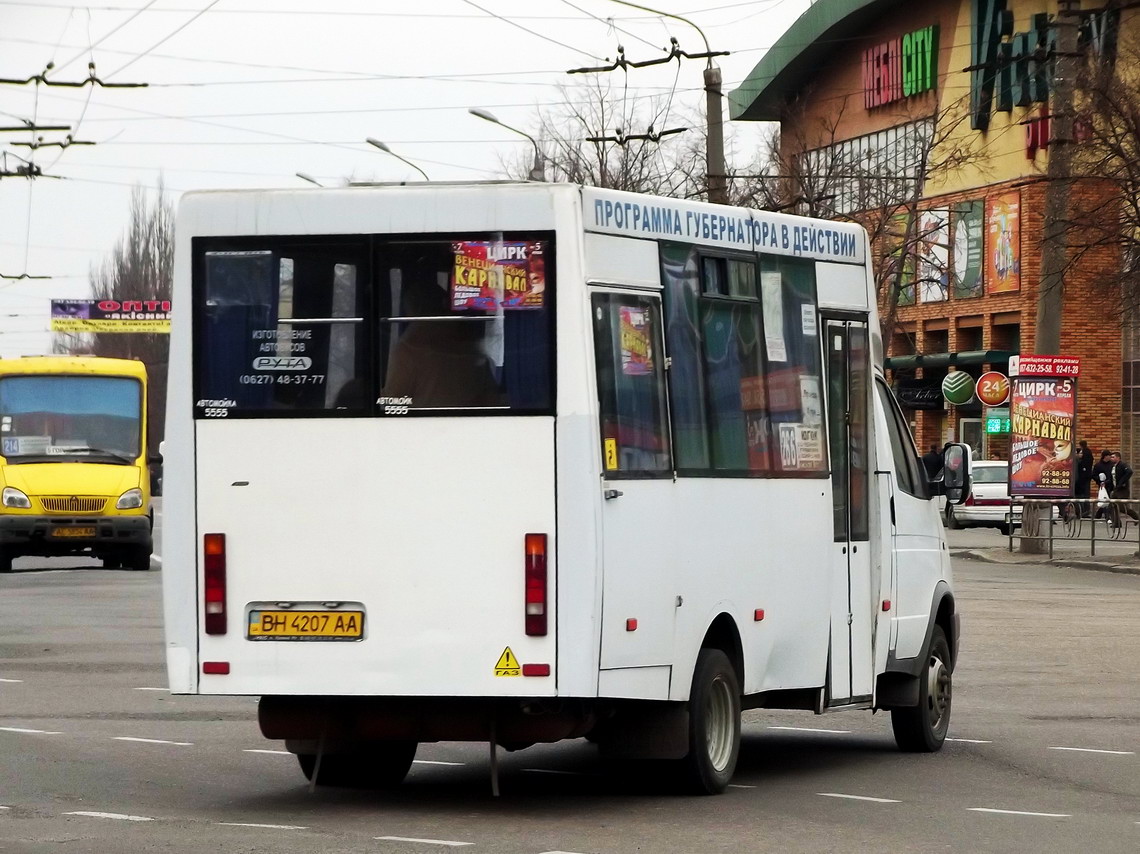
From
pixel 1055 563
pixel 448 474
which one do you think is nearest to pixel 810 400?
pixel 448 474

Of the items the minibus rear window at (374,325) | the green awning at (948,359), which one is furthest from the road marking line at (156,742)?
the green awning at (948,359)

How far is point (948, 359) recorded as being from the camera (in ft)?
192

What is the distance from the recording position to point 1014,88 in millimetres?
56094

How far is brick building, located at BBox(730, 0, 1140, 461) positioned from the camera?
5422 centimetres

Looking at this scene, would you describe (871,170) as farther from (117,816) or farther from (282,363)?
(117,816)

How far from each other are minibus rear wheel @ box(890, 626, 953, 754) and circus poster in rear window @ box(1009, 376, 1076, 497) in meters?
22.8

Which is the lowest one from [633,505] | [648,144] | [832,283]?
[633,505]

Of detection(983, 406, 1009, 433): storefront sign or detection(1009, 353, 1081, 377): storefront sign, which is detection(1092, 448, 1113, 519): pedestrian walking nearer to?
detection(983, 406, 1009, 433): storefront sign

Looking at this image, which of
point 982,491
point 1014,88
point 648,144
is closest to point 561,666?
point 982,491

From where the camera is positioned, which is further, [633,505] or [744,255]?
[744,255]

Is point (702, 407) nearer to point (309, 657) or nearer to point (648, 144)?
point (309, 657)

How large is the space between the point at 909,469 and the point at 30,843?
224 inches

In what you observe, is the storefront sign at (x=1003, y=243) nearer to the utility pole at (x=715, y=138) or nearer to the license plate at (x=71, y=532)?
the utility pole at (x=715, y=138)

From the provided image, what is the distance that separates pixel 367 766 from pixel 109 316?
290ft
